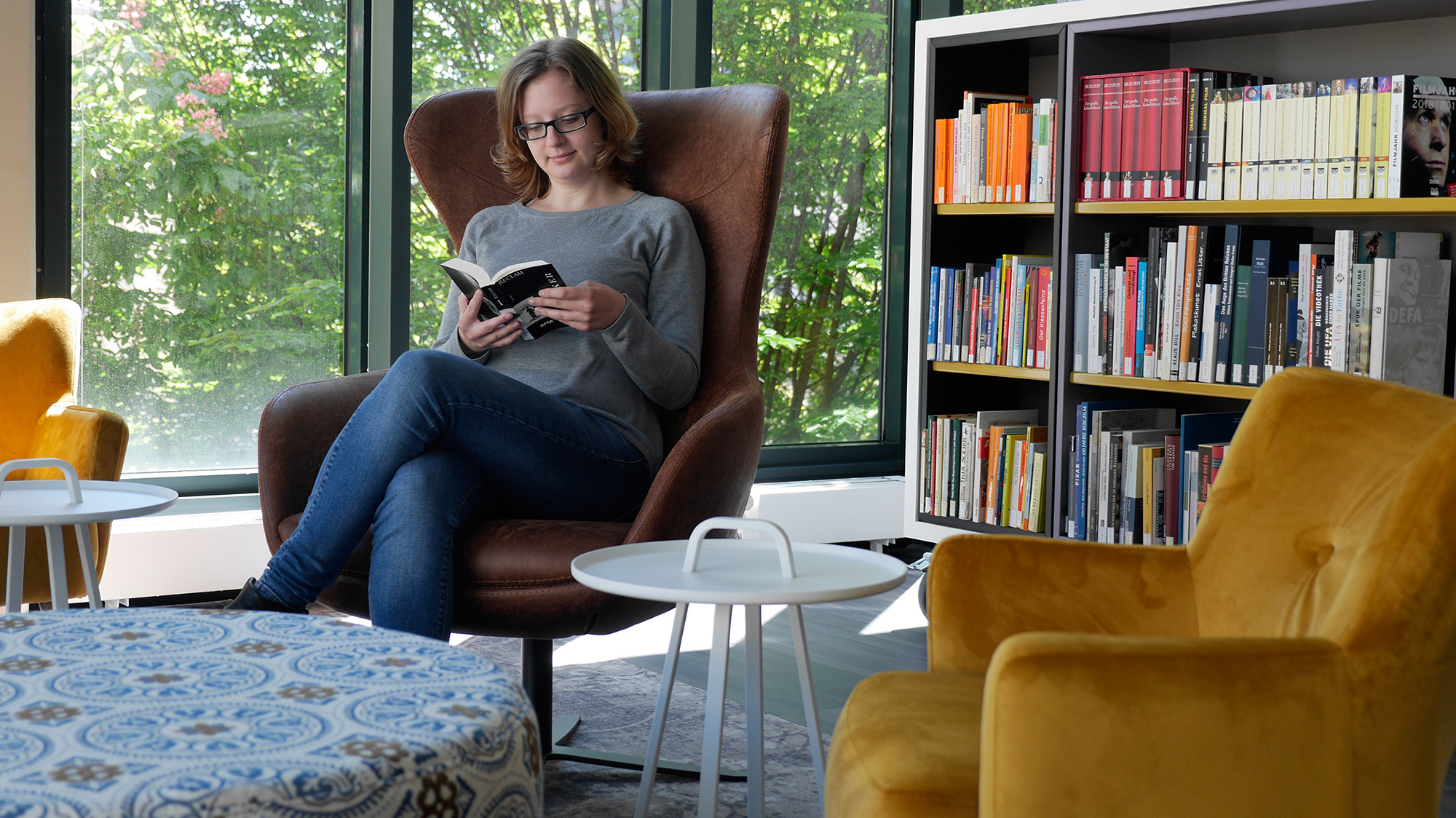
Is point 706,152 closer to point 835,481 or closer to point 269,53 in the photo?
point 269,53

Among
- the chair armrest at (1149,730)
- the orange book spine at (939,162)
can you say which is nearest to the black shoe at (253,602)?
the chair armrest at (1149,730)

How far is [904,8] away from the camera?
14.4 ft

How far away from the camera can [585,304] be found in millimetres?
1987

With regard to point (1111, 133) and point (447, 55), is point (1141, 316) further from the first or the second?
point (447, 55)

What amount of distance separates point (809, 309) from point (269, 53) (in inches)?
72.9

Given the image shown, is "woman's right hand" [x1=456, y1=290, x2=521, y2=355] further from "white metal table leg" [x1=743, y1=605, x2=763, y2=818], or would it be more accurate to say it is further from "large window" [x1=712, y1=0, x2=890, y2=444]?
"large window" [x1=712, y1=0, x2=890, y2=444]

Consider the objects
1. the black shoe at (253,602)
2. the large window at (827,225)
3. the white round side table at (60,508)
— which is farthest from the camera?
the large window at (827,225)

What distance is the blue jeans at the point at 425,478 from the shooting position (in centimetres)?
173

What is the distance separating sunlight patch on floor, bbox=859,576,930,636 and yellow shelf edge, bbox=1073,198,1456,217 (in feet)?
3.54

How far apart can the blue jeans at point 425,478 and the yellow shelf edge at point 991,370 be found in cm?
134

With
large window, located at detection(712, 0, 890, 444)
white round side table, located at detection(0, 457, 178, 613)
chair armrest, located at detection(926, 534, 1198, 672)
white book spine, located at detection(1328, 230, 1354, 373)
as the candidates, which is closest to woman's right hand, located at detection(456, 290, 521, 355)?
white round side table, located at detection(0, 457, 178, 613)

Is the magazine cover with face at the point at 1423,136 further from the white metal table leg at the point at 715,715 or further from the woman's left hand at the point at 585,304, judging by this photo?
the white metal table leg at the point at 715,715

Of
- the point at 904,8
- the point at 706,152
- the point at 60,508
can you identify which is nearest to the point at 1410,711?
the point at 706,152

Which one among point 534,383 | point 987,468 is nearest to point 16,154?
point 534,383
